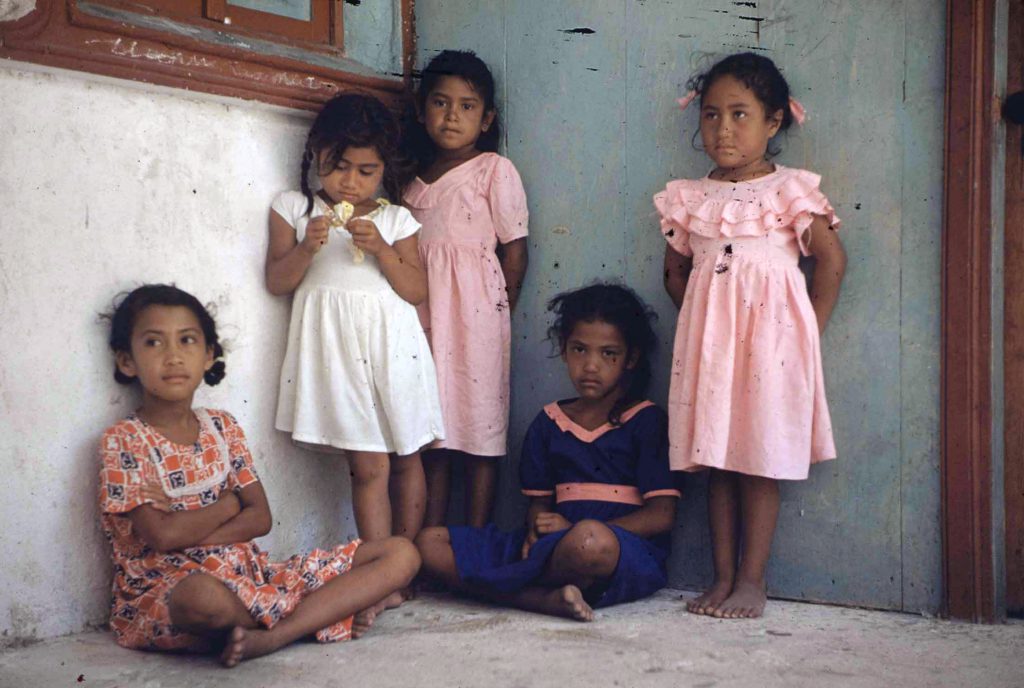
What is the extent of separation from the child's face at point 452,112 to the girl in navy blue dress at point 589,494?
62cm

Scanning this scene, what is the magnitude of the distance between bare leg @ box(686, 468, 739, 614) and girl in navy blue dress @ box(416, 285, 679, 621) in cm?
12

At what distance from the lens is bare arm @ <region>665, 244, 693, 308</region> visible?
3.40m

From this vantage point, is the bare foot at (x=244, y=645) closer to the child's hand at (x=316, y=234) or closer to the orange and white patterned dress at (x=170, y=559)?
the orange and white patterned dress at (x=170, y=559)

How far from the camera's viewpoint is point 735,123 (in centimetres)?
316

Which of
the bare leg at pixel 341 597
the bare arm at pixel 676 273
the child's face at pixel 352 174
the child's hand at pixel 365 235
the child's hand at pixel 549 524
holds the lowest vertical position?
the bare leg at pixel 341 597

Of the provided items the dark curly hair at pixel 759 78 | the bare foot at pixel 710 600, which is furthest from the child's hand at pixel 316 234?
the bare foot at pixel 710 600

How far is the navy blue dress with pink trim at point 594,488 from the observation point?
315 cm

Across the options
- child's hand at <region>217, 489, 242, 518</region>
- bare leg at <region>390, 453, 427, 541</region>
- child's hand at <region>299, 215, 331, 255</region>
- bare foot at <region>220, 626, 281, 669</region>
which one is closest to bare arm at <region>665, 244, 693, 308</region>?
bare leg at <region>390, 453, 427, 541</region>

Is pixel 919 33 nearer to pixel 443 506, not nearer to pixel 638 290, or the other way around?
pixel 638 290

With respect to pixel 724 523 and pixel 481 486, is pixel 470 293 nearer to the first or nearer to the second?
pixel 481 486

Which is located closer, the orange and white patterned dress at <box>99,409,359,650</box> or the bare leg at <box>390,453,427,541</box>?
the orange and white patterned dress at <box>99,409,359,650</box>

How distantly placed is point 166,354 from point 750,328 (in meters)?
1.57

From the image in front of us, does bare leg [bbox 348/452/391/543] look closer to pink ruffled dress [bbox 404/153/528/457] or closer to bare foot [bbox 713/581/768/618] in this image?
pink ruffled dress [bbox 404/153/528/457]

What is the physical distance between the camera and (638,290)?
11.6ft
